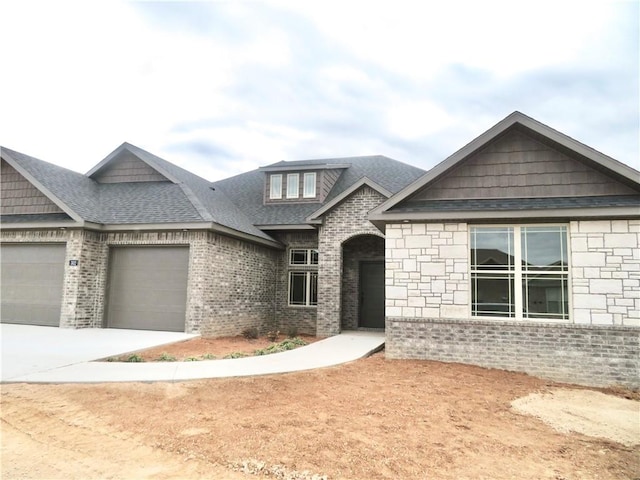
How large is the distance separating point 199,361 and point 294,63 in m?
9.93

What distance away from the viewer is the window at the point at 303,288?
1551 cm

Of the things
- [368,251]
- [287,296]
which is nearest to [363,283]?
[368,251]

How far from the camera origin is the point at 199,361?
8086 mm

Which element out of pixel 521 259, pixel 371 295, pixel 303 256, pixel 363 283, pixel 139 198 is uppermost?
pixel 139 198

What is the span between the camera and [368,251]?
1495 centimetres

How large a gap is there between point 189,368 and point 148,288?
230 inches

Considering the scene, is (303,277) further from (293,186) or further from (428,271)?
(428,271)

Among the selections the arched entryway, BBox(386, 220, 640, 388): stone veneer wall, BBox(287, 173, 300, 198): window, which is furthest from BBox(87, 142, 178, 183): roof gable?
BBox(386, 220, 640, 388): stone veneer wall

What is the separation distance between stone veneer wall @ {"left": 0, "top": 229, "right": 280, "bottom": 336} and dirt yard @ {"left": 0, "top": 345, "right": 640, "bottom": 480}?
223 inches

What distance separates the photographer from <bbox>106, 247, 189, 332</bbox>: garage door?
12.0m

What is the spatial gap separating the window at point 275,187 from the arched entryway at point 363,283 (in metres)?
4.05

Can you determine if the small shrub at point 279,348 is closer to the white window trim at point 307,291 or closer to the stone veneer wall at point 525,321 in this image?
the stone veneer wall at point 525,321

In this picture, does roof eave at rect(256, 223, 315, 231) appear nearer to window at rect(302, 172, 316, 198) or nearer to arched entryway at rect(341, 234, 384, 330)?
arched entryway at rect(341, 234, 384, 330)

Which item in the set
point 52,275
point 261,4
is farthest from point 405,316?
point 52,275
